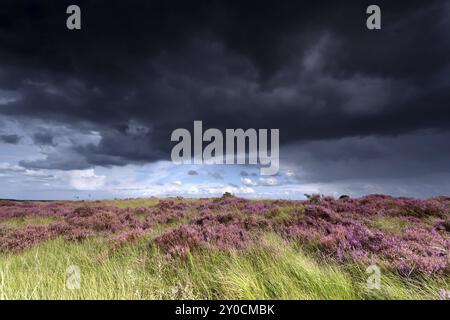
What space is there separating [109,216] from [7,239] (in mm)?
5167

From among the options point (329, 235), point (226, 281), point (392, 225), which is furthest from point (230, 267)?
point (392, 225)

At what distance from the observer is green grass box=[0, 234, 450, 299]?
12.3 feet

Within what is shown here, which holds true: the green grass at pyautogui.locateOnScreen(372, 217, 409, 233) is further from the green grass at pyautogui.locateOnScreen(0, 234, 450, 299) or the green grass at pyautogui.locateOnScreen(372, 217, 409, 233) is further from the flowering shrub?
the green grass at pyautogui.locateOnScreen(0, 234, 450, 299)

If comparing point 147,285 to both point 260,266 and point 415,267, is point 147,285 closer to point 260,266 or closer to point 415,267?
point 260,266

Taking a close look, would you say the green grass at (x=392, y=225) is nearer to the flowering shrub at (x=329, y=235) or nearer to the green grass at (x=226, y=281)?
the flowering shrub at (x=329, y=235)

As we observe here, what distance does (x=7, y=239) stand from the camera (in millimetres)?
9016

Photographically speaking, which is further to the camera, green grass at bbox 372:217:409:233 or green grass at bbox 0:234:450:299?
green grass at bbox 372:217:409:233

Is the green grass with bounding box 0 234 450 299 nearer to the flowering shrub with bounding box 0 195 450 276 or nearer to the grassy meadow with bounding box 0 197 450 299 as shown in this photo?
the grassy meadow with bounding box 0 197 450 299

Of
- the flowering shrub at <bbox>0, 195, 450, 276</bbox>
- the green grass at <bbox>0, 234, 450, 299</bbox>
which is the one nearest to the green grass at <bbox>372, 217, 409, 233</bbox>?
the flowering shrub at <bbox>0, 195, 450, 276</bbox>

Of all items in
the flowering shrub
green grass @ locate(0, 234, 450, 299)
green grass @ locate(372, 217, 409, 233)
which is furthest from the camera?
green grass @ locate(372, 217, 409, 233)

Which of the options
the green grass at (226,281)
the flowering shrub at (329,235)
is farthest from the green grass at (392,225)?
the green grass at (226,281)

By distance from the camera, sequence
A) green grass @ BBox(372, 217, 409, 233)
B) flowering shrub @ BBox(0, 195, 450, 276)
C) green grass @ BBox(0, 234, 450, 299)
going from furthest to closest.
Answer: green grass @ BBox(372, 217, 409, 233) < flowering shrub @ BBox(0, 195, 450, 276) < green grass @ BBox(0, 234, 450, 299)
